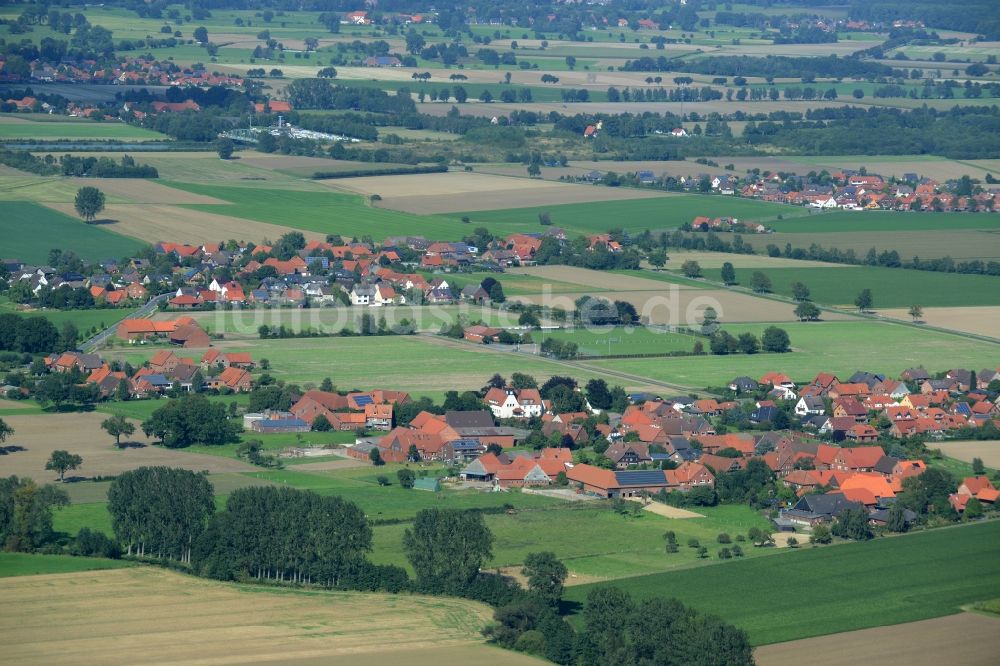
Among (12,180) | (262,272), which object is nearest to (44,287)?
(262,272)

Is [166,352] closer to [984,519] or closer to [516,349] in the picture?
[516,349]

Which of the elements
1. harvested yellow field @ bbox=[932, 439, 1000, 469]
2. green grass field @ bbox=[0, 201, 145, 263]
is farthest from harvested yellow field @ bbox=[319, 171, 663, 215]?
harvested yellow field @ bbox=[932, 439, 1000, 469]

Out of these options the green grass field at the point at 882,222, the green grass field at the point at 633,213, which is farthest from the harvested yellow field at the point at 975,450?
the green grass field at the point at 882,222

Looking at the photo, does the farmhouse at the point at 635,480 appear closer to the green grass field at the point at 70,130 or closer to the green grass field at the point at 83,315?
the green grass field at the point at 83,315

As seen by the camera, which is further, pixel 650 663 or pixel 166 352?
pixel 166 352

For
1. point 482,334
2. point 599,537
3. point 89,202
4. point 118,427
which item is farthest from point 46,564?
point 89,202

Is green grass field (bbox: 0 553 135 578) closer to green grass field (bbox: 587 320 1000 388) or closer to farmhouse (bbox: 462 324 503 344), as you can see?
green grass field (bbox: 587 320 1000 388)

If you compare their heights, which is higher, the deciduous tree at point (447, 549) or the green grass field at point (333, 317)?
the green grass field at point (333, 317)

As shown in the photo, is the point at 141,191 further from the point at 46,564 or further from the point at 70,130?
the point at 46,564
